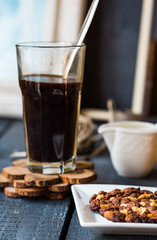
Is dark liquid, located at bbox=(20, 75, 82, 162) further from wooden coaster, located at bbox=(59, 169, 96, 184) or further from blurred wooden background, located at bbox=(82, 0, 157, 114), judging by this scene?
blurred wooden background, located at bbox=(82, 0, 157, 114)

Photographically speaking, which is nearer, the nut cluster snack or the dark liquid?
the nut cluster snack

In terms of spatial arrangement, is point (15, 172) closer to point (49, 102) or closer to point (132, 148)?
point (49, 102)

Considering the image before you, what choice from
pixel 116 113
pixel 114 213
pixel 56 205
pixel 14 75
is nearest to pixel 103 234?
pixel 114 213

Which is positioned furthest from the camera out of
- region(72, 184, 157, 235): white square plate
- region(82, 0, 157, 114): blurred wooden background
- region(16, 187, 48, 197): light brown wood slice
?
region(82, 0, 157, 114): blurred wooden background

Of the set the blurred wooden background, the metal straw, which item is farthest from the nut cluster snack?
the blurred wooden background

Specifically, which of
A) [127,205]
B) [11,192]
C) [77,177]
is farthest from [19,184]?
[127,205]

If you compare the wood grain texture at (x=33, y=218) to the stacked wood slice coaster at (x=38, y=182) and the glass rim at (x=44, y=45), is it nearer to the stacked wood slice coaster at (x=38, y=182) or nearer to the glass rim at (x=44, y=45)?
the stacked wood slice coaster at (x=38, y=182)
